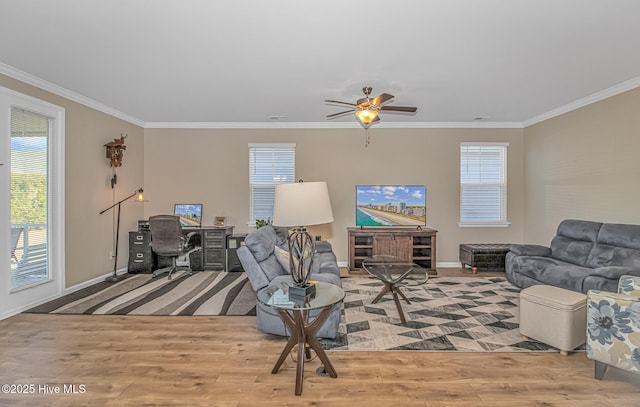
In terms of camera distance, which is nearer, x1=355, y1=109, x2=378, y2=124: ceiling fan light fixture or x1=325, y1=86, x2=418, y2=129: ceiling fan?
x1=325, y1=86, x2=418, y2=129: ceiling fan

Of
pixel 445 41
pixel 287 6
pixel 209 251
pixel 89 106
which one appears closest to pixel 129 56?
pixel 287 6

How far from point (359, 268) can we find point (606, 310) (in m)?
3.67

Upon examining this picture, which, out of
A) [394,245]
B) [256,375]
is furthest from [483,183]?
[256,375]

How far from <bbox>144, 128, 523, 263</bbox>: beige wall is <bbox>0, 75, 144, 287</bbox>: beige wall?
0.75 metres

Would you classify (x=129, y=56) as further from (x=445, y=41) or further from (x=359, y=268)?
(x=359, y=268)

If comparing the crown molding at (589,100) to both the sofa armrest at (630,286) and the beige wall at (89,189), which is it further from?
the beige wall at (89,189)

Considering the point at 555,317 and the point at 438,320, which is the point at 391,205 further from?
the point at 555,317

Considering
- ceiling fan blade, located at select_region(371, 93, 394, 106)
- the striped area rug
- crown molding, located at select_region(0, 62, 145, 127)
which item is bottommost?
the striped area rug

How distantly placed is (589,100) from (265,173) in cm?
515

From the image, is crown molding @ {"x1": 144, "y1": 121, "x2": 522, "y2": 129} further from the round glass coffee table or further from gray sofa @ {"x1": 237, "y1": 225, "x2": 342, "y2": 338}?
gray sofa @ {"x1": 237, "y1": 225, "x2": 342, "y2": 338}

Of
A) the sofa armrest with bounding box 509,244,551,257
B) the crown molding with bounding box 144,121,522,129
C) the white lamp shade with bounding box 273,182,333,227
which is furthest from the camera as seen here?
the crown molding with bounding box 144,121,522,129

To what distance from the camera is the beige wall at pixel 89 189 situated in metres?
4.42

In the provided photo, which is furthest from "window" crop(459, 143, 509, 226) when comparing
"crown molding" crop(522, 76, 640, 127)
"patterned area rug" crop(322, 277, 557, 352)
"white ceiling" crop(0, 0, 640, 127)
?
"patterned area rug" crop(322, 277, 557, 352)

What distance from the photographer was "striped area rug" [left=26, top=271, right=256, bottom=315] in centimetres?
377
